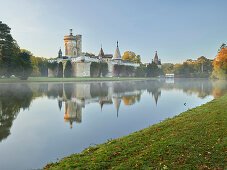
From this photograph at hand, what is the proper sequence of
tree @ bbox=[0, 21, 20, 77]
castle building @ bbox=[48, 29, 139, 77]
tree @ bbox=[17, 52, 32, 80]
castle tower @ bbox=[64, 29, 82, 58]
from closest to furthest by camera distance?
tree @ bbox=[0, 21, 20, 77], tree @ bbox=[17, 52, 32, 80], castle building @ bbox=[48, 29, 139, 77], castle tower @ bbox=[64, 29, 82, 58]

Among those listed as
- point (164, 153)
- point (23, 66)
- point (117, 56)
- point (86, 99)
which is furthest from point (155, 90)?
point (117, 56)

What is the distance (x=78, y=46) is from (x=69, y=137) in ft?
223

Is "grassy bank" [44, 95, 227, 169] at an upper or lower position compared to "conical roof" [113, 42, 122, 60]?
lower

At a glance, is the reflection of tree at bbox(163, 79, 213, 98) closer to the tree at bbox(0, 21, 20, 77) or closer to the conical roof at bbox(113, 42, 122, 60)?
the tree at bbox(0, 21, 20, 77)

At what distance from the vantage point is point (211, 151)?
13.0 feet

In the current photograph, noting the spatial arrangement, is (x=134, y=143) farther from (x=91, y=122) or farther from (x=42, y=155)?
(x=91, y=122)

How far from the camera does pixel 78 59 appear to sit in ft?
198

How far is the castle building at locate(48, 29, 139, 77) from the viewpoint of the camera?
196 ft

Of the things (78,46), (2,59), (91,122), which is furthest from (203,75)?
(91,122)

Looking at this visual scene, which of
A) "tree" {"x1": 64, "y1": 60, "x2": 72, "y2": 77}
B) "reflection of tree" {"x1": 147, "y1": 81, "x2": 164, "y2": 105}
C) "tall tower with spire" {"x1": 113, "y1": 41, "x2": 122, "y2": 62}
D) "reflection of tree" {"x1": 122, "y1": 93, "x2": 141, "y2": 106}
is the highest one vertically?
"tall tower with spire" {"x1": 113, "y1": 41, "x2": 122, "y2": 62}

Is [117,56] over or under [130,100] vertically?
over

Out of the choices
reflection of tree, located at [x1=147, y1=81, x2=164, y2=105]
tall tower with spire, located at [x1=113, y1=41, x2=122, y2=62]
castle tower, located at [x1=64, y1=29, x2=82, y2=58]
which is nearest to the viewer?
reflection of tree, located at [x1=147, y1=81, x2=164, y2=105]

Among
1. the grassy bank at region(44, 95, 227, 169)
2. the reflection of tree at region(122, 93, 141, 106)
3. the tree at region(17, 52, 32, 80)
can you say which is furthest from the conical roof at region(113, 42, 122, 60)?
the grassy bank at region(44, 95, 227, 169)

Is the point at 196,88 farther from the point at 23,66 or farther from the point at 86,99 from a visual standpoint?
the point at 23,66
